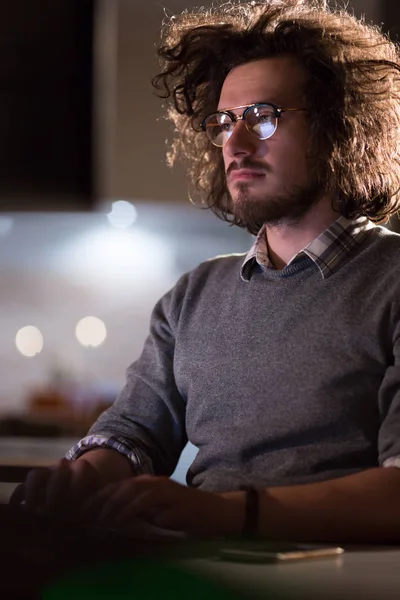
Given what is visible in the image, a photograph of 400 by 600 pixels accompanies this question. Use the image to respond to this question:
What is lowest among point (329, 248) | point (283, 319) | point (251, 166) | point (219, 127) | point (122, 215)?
point (283, 319)

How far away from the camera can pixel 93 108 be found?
64 cm

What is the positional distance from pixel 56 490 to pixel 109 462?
68cm

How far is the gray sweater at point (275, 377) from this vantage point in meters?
1.24

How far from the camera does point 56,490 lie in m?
0.70

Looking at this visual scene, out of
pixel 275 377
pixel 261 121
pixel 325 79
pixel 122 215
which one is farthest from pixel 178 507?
pixel 122 215

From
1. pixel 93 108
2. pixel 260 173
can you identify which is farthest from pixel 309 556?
pixel 260 173

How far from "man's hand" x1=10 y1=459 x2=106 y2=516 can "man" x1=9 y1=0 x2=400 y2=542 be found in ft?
0.04

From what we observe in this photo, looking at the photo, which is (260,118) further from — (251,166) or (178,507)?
(178,507)

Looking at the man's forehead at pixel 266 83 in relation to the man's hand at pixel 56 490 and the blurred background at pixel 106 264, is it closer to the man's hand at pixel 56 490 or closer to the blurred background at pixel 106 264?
the man's hand at pixel 56 490

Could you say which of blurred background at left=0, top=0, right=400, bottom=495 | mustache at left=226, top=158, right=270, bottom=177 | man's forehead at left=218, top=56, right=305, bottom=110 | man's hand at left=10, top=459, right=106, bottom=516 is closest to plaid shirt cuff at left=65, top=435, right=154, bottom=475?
man's hand at left=10, top=459, right=106, bottom=516

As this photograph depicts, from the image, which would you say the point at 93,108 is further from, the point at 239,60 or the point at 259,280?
the point at 239,60

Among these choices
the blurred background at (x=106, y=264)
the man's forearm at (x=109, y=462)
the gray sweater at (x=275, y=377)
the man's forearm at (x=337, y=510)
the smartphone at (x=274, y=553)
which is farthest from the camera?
the blurred background at (x=106, y=264)

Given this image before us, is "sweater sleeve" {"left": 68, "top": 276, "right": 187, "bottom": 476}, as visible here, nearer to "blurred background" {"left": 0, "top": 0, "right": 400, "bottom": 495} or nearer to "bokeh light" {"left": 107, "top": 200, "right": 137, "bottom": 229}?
"blurred background" {"left": 0, "top": 0, "right": 400, "bottom": 495}

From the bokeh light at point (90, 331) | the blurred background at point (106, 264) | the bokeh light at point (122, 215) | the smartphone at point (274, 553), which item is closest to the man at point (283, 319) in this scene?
the smartphone at point (274, 553)
